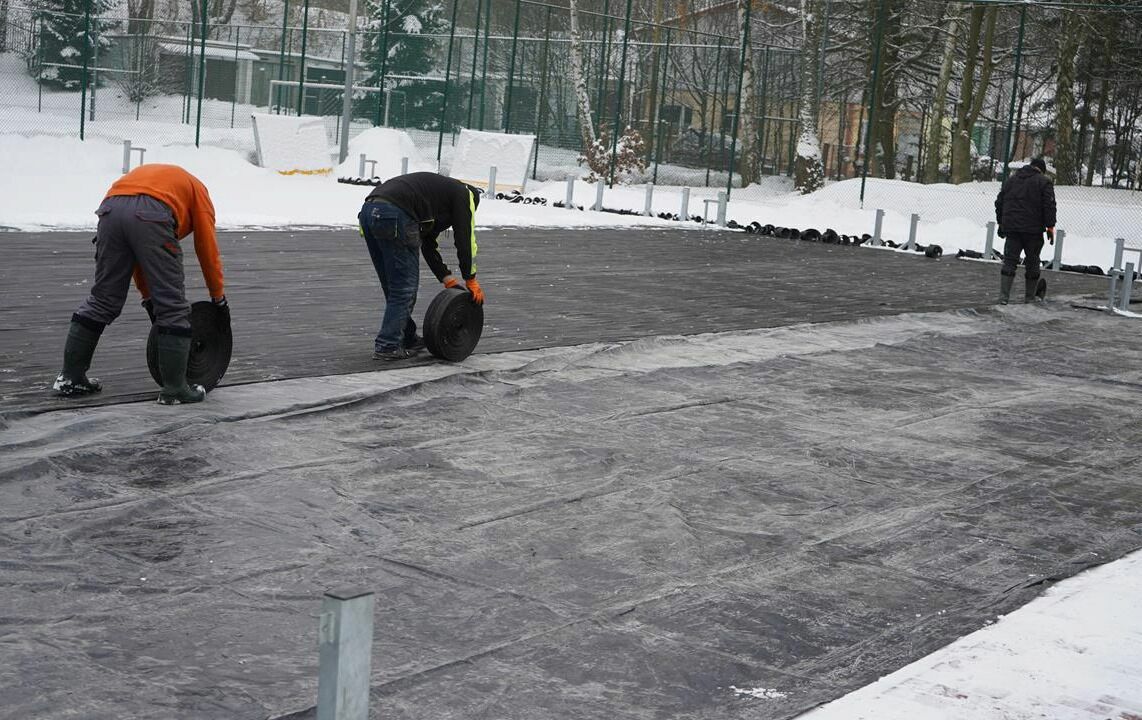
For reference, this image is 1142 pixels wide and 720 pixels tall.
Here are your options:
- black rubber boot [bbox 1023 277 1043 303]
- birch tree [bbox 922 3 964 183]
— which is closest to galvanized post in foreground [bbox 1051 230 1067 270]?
black rubber boot [bbox 1023 277 1043 303]

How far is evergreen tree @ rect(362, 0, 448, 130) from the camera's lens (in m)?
36.0

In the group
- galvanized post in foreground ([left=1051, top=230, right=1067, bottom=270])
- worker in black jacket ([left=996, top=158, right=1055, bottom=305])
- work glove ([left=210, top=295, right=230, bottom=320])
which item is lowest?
work glove ([left=210, top=295, right=230, bottom=320])

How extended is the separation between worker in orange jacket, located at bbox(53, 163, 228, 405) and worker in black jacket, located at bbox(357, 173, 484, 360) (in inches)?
71.4

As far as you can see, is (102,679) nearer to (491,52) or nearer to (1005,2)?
(1005,2)

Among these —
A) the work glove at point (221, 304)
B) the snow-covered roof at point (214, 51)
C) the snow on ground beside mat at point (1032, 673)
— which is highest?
the snow-covered roof at point (214, 51)

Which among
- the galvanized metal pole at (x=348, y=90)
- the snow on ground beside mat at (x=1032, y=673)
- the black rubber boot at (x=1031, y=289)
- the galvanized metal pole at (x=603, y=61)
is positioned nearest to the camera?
the snow on ground beside mat at (x=1032, y=673)

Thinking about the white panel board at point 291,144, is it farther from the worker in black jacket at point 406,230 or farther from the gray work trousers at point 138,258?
the gray work trousers at point 138,258

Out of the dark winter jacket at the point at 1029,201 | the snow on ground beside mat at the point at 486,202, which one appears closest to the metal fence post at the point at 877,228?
the snow on ground beside mat at the point at 486,202

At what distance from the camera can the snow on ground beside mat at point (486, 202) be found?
2206cm

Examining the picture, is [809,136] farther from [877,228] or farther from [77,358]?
[77,358]

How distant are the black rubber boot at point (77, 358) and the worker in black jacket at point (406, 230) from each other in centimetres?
Result: 229

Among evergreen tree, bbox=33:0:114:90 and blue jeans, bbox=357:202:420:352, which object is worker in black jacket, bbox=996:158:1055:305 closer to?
blue jeans, bbox=357:202:420:352

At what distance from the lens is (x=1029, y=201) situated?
16422 millimetres

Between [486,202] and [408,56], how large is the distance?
49.1ft
